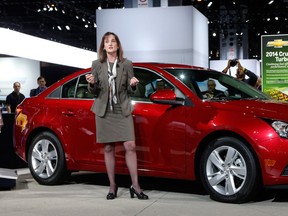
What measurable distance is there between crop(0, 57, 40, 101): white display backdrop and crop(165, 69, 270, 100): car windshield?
16050 millimetres

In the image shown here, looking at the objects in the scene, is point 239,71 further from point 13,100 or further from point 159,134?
point 13,100

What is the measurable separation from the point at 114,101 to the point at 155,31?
5.72 metres

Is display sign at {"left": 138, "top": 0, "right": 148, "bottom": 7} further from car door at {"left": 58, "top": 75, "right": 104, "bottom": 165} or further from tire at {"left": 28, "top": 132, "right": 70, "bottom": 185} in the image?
tire at {"left": 28, "top": 132, "right": 70, "bottom": 185}

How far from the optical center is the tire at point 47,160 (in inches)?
272

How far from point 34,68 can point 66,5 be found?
935cm

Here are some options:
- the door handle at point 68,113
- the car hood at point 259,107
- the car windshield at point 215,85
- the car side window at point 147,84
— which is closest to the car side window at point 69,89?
the door handle at point 68,113

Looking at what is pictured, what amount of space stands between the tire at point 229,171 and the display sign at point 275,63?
6.21 metres

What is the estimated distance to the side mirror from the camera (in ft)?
19.1

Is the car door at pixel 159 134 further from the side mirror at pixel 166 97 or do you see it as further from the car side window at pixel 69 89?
the car side window at pixel 69 89

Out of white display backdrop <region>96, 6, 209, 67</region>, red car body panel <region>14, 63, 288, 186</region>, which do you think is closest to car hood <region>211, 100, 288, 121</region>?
red car body panel <region>14, 63, 288, 186</region>

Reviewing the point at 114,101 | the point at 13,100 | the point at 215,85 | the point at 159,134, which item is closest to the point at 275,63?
the point at 215,85

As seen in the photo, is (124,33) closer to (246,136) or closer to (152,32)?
(152,32)

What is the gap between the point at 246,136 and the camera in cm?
548

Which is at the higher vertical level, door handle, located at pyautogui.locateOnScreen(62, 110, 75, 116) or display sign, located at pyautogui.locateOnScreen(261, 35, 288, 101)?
display sign, located at pyautogui.locateOnScreen(261, 35, 288, 101)
